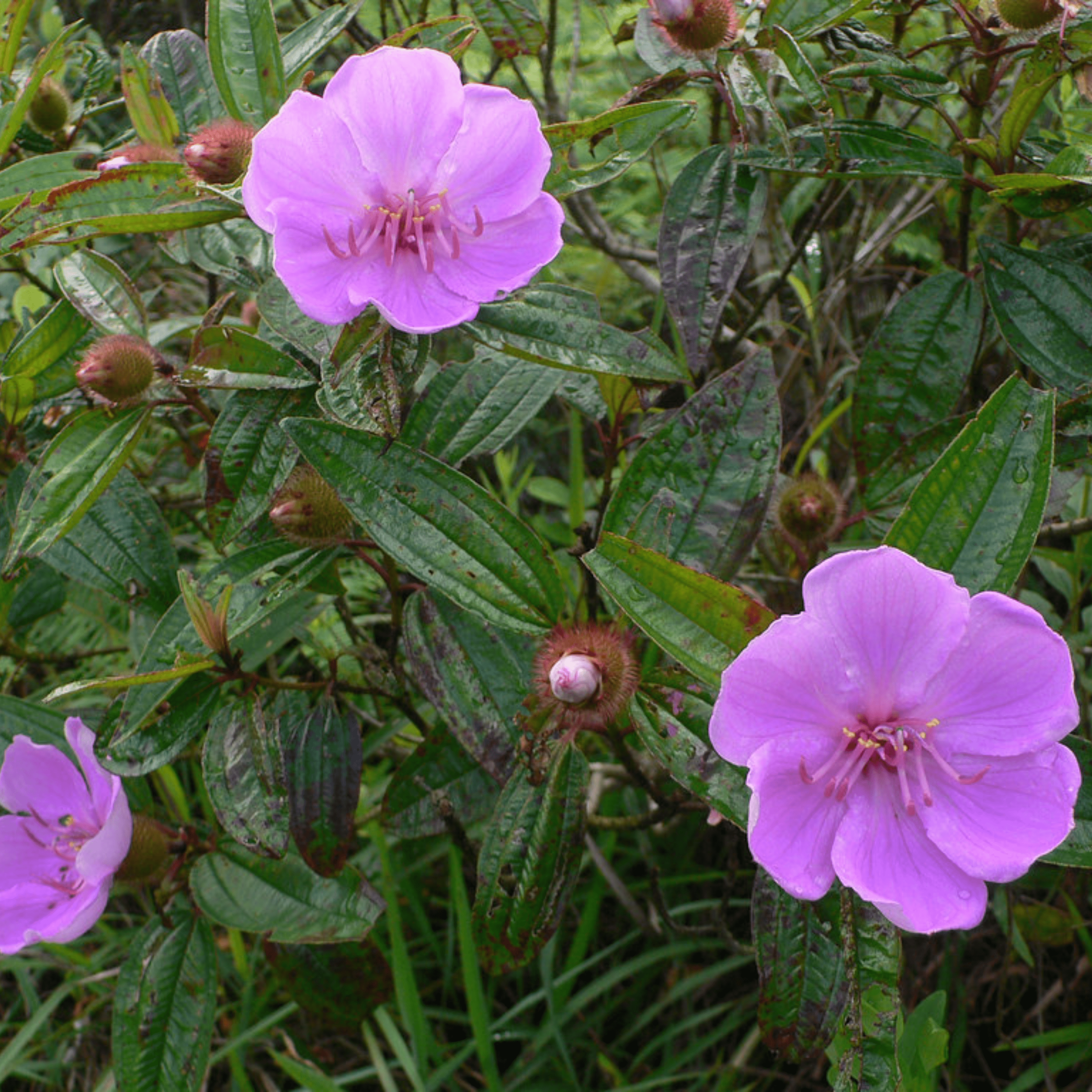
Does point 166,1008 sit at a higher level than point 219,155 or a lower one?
lower

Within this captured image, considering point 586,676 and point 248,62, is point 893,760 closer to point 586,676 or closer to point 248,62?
point 586,676

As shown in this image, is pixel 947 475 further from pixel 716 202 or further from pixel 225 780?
pixel 225 780

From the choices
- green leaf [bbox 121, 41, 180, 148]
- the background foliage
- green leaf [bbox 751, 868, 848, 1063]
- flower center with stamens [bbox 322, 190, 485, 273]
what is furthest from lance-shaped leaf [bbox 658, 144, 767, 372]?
green leaf [bbox 121, 41, 180, 148]

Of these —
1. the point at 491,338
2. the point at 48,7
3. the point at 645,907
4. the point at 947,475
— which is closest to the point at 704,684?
the point at 947,475

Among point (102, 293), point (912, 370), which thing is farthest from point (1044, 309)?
point (102, 293)

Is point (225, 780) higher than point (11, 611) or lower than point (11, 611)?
higher

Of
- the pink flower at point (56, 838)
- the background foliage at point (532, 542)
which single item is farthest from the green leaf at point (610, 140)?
the pink flower at point (56, 838)
